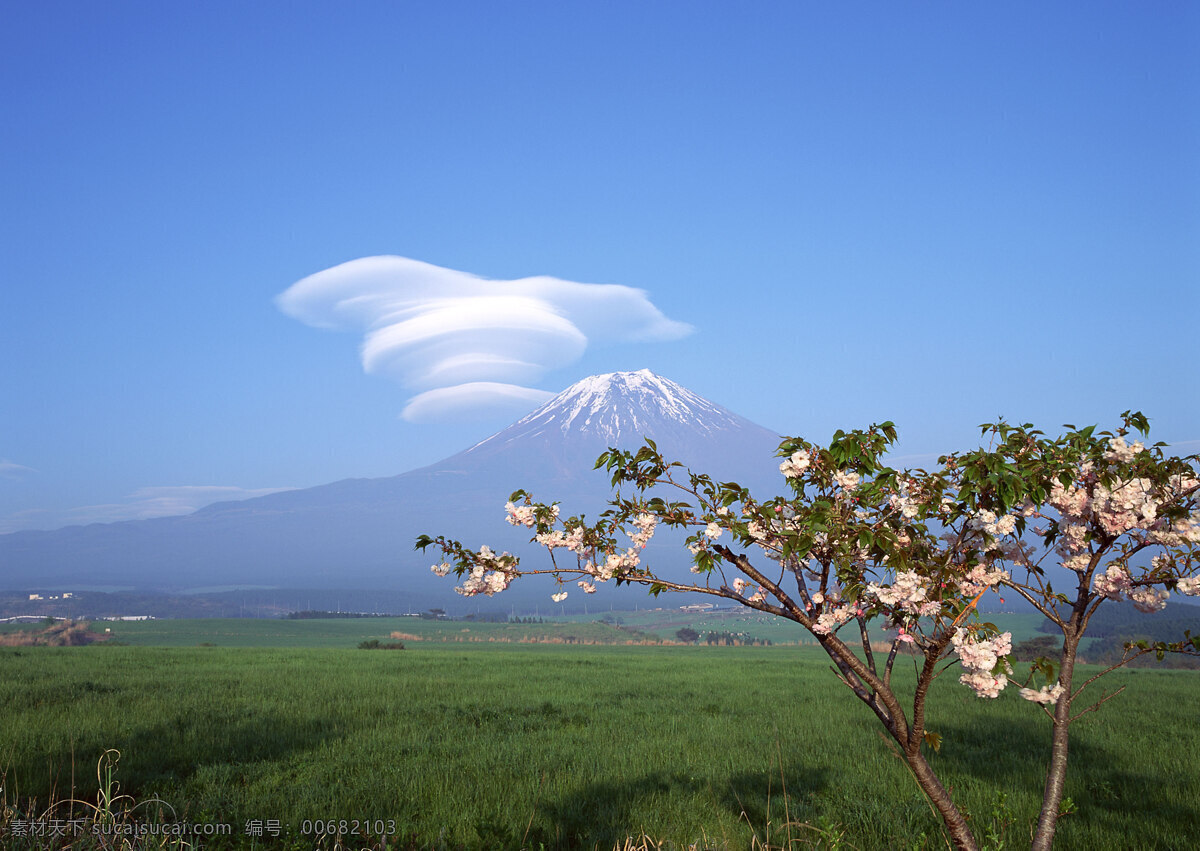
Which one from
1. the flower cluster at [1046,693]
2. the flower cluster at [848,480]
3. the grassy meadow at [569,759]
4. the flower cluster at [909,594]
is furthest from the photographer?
the grassy meadow at [569,759]

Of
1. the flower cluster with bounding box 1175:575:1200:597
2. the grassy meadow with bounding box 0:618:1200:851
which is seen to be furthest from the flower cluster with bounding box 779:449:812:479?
the grassy meadow with bounding box 0:618:1200:851

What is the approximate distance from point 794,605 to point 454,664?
86.9ft

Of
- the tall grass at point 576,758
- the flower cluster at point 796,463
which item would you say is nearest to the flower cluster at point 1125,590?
the flower cluster at point 796,463

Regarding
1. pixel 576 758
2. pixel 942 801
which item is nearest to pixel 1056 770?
pixel 942 801

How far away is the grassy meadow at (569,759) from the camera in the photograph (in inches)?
321

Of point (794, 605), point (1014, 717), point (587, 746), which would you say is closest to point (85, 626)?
point (587, 746)

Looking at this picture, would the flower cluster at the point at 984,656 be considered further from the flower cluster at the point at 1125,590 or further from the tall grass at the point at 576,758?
the tall grass at the point at 576,758

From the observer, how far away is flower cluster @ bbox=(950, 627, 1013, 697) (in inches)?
172

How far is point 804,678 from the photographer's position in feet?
86.8

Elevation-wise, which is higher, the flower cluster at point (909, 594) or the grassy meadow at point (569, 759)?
the flower cluster at point (909, 594)

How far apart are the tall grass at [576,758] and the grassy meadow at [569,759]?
0.05 m

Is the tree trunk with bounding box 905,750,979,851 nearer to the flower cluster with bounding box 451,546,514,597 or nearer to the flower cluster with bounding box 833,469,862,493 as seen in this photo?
the flower cluster with bounding box 833,469,862,493

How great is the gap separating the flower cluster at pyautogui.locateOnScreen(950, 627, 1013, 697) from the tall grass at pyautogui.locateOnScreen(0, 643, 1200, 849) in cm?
203

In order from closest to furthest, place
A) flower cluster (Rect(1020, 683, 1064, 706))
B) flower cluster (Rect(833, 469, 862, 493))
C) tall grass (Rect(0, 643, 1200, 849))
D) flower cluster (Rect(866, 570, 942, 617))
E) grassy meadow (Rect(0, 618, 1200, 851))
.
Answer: flower cluster (Rect(866, 570, 942, 617))
flower cluster (Rect(833, 469, 862, 493))
flower cluster (Rect(1020, 683, 1064, 706))
grassy meadow (Rect(0, 618, 1200, 851))
tall grass (Rect(0, 643, 1200, 849))
